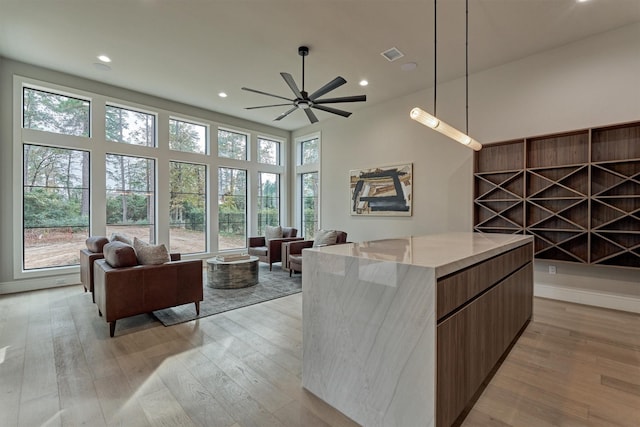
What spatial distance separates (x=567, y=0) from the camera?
3.04 m

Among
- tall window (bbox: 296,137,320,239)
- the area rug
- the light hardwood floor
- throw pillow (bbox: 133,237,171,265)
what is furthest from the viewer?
tall window (bbox: 296,137,320,239)

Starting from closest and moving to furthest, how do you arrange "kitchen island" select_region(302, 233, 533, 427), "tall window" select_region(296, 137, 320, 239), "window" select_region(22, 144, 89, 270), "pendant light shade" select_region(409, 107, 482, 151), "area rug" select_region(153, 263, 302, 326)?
"kitchen island" select_region(302, 233, 533, 427), "pendant light shade" select_region(409, 107, 482, 151), "area rug" select_region(153, 263, 302, 326), "window" select_region(22, 144, 89, 270), "tall window" select_region(296, 137, 320, 239)

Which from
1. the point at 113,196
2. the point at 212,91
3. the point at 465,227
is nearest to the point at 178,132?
the point at 212,91

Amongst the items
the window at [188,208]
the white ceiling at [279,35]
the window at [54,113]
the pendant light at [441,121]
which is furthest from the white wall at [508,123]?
the window at [54,113]

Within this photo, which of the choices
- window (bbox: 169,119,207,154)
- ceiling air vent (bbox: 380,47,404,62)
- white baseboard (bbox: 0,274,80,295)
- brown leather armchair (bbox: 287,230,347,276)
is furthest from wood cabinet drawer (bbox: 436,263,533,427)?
window (bbox: 169,119,207,154)

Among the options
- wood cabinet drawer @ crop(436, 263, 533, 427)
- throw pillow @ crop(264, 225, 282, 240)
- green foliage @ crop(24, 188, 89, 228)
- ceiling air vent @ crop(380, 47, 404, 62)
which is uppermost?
ceiling air vent @ crop(380, 47, 404, 62)

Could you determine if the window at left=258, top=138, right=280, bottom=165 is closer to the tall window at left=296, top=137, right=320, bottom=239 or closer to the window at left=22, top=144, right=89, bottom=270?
the tall window at left=296, top=137, right=320, bottom=239

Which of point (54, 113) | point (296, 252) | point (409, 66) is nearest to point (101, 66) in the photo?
point (54, 113)

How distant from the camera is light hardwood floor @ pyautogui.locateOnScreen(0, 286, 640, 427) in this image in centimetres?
177

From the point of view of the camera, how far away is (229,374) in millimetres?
2221

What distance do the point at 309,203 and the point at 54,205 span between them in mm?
5078

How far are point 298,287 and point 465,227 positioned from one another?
2.89 meters

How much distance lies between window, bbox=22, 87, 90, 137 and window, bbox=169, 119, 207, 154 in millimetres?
1432

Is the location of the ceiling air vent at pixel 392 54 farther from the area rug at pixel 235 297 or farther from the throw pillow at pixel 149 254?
the throw pillow at pixel 149 254
